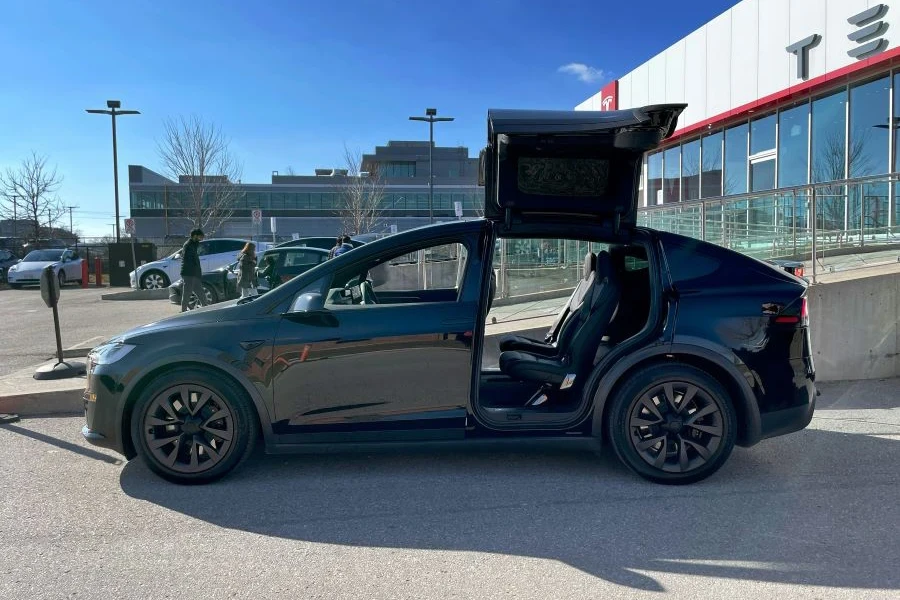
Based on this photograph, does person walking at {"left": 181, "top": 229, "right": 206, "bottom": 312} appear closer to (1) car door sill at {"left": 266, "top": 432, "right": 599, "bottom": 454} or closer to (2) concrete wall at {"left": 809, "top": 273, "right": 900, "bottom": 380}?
(1) car door sill at {"left": 266, "top": 432, "right": 599, "bottom": 454}

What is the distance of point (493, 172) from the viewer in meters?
4.62

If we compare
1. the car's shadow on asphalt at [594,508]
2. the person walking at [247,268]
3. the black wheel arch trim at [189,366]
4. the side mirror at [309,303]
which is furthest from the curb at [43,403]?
the person walking at [247,268]

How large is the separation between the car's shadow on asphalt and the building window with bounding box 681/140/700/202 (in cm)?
1682

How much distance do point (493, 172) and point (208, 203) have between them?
2962cm

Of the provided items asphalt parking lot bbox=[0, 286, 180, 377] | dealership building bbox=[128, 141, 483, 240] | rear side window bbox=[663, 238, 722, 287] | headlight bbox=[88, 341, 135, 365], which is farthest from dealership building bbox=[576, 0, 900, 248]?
dealership building bbox=[128, 141, 483, 240]

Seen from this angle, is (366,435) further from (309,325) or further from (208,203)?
(208,203)

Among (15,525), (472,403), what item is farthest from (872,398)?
(15,525)

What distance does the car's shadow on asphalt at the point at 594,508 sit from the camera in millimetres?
3250

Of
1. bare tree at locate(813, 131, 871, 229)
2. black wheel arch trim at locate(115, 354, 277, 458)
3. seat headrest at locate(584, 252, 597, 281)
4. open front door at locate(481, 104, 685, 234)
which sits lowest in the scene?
black wheel arch trim at locate(115, 354, 277, 458)

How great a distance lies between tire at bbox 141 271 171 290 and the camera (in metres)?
19.1

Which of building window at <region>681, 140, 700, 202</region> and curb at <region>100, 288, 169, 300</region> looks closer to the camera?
curb at <region>100, 288, 169, 300</region>

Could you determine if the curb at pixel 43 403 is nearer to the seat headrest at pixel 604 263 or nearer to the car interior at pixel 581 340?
the car interior at pixel 581 340

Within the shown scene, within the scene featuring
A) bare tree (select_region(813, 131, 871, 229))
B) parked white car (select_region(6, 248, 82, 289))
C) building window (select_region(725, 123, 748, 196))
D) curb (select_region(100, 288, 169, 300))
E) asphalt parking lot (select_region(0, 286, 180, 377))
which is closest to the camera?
asphalt parking lot (select_region(0, 286, 180, 377))

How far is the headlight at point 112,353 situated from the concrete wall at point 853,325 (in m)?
6.12
